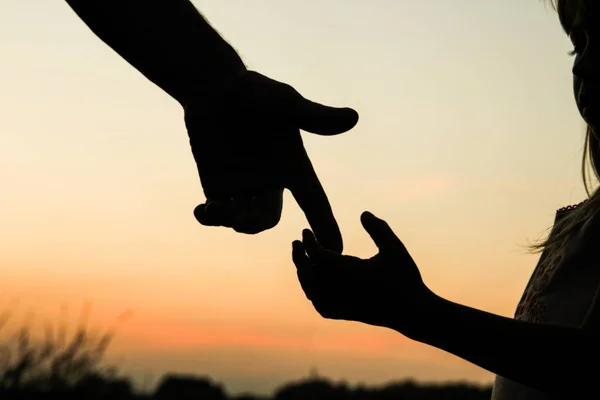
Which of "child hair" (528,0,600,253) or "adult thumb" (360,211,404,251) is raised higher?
"child hair" (528,0,600,253)

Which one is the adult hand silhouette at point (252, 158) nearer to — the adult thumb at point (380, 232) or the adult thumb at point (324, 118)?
the adult thumb at point (324, 118)

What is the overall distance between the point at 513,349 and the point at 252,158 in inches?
19.4

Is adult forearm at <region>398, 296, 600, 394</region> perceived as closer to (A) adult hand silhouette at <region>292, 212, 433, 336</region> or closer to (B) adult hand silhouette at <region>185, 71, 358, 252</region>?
(A) adult hand silhouette at <region>292, 212, 433, 336</region>

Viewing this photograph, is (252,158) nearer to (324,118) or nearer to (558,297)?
(324,118)

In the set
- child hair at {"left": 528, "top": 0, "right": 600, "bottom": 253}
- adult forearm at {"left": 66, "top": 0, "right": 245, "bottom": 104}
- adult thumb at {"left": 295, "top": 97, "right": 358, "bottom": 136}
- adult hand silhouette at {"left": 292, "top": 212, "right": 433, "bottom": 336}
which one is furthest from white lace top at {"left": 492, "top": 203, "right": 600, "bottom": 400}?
adult forearm at {"left": 66, "top": 0, "right": 245, "bottom": 104}

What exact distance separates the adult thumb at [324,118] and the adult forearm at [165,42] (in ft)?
0.55

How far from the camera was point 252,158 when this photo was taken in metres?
1.22

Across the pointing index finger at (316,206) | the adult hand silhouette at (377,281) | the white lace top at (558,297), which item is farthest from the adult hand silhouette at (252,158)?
the white lace top at (558,297)

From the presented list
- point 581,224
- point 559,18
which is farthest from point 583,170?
point 559,18

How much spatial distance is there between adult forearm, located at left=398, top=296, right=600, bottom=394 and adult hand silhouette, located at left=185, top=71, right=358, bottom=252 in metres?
0.23

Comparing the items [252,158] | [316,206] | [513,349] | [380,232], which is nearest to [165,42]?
[252,158]

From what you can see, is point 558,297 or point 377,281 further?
point 558,297

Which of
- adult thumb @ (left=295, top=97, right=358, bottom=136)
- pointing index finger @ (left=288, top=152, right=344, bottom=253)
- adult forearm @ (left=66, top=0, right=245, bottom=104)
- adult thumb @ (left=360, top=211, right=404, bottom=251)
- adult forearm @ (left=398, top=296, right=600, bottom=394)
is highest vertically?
adult forearm @ (left=66, top=0, right=245, bottom=104)

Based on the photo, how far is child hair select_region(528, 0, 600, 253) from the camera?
4.22 feet
